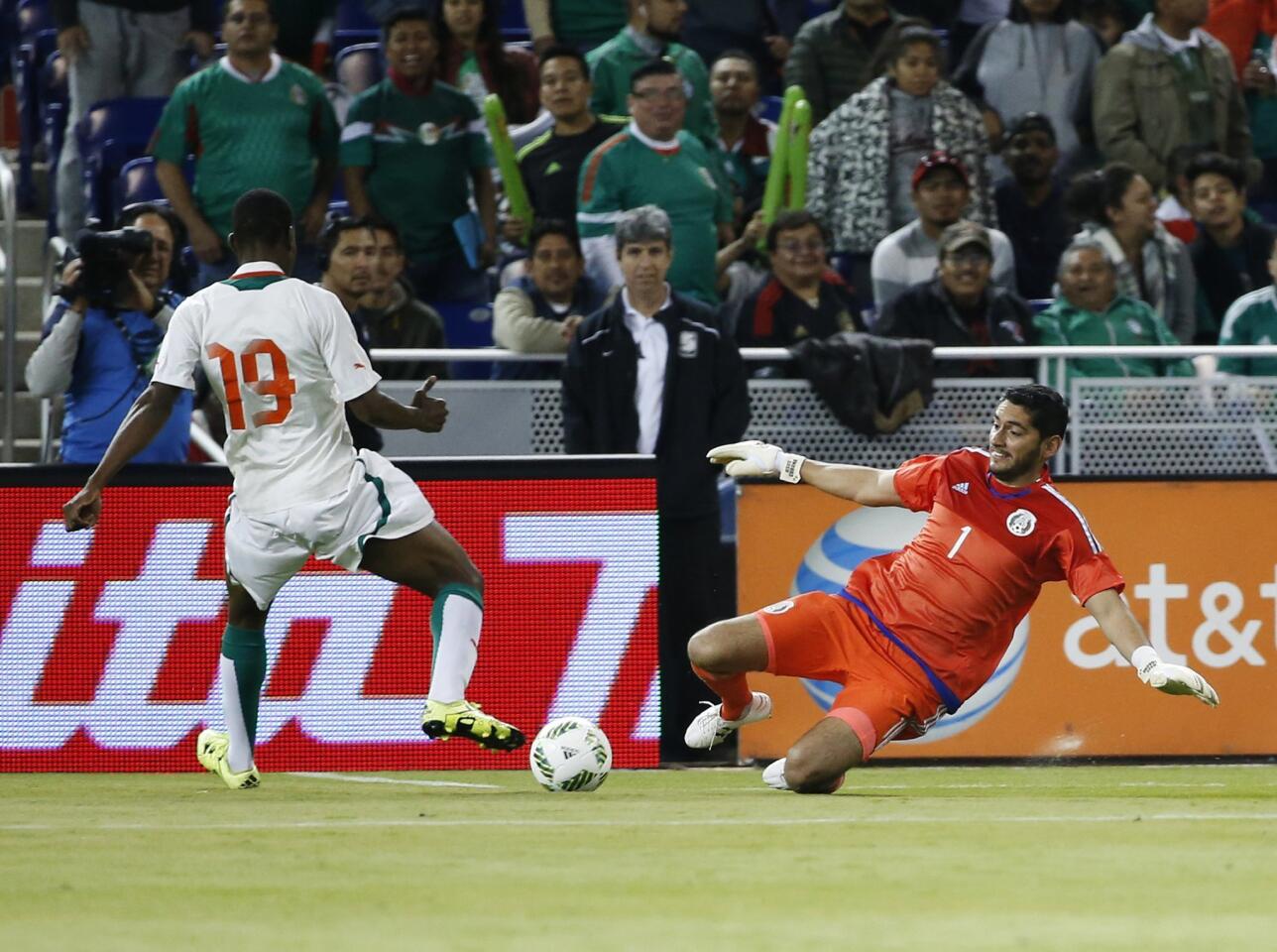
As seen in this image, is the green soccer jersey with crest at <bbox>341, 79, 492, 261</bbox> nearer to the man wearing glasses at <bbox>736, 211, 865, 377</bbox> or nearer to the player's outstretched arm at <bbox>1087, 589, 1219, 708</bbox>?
the man wearing glasses at <bbox>736, 211, 865, 377</bbox>

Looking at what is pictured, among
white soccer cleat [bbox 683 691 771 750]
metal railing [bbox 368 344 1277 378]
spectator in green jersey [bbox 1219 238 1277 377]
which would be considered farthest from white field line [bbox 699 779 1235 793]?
spectator in green jersey [bbox 1219 238 1277 377]

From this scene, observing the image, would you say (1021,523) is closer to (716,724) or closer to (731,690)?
(731,690)

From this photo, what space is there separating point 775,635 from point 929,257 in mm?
3907

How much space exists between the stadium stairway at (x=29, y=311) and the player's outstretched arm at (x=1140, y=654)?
19.0ft

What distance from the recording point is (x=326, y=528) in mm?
8109

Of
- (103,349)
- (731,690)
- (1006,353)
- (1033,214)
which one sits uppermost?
(103,349)

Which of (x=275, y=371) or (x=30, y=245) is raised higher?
(x=275, y=371)

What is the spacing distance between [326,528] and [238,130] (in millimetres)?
4247

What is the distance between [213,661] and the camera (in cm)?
980


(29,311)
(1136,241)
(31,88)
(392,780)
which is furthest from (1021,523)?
(31,88)

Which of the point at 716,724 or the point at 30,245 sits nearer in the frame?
the point at 716,724

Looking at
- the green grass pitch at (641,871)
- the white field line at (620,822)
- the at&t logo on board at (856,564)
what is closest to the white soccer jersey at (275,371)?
the green grass pitch at (641,871)

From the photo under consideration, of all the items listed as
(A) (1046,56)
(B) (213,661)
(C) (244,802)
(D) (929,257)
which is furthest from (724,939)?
(A) (1046,56)

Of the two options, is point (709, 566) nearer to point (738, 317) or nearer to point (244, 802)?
point (738, 317)
